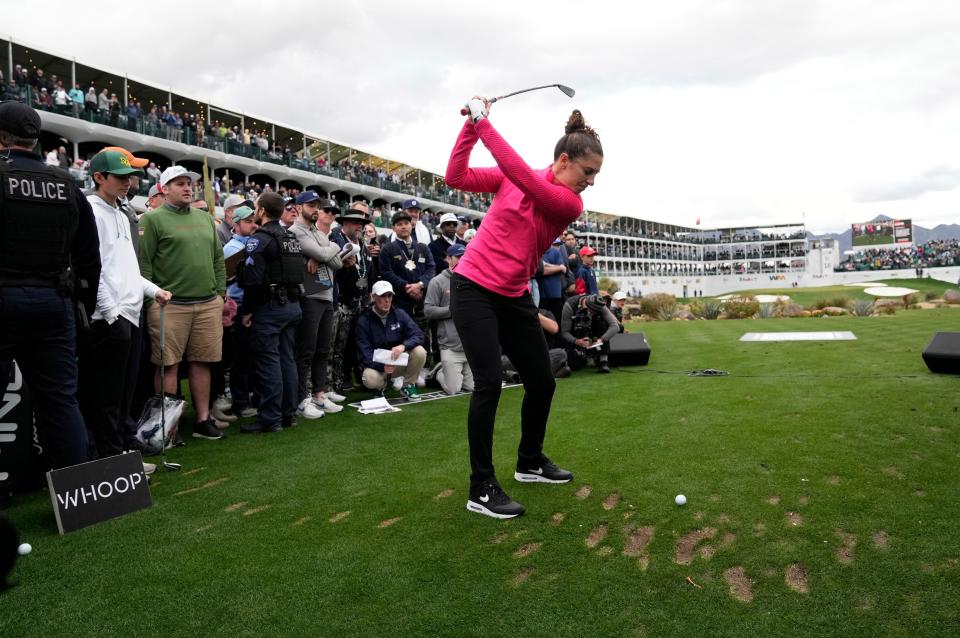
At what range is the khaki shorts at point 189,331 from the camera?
5500 mm

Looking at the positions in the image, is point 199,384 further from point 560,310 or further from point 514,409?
point 560,310

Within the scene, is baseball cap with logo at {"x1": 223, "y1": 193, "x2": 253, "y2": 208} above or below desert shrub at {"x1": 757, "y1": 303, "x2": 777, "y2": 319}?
above

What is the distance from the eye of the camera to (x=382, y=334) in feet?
25.5

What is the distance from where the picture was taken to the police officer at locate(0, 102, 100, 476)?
3.37 meters

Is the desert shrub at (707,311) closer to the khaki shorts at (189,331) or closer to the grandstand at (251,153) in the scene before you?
the grandstand at (251,153)

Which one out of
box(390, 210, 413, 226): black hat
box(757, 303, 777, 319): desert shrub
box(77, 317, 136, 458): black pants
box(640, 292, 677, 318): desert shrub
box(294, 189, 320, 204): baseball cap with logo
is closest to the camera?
box(77, 317, 136, 458): black pants

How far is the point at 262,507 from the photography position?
3.78m

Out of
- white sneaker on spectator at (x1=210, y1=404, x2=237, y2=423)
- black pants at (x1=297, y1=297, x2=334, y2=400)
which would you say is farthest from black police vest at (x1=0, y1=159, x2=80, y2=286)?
white sneaker on spectator at (x1=210, y1=404, x2=237, y2=423)

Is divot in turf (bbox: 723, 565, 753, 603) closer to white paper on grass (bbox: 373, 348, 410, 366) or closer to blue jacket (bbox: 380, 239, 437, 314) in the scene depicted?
white paper on grass (bbox: 373, 348, 410, 366)

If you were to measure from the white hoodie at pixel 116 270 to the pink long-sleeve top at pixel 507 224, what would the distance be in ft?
7.84

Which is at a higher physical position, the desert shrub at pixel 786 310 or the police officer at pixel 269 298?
the police officer at pixel 269 298

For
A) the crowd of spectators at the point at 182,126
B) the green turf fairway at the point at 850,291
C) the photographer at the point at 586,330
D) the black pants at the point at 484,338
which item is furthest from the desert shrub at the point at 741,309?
the crowd of spectators at the point at 182,126

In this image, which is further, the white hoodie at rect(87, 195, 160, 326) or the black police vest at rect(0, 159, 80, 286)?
the white hoodie at rect(87, 195, 160, 326)

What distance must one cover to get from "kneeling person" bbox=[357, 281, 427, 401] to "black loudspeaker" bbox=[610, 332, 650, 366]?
3041 millimetres
